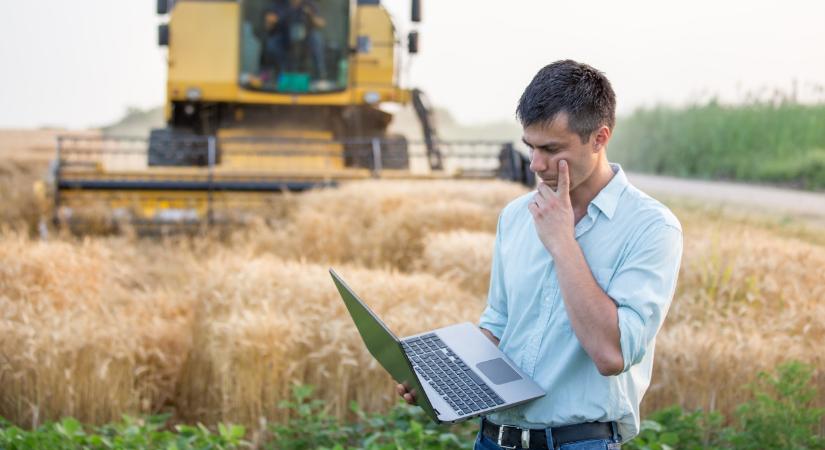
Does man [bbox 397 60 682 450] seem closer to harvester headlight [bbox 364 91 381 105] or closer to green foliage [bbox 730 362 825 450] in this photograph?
green foliage [bbox 730 362 825 450]

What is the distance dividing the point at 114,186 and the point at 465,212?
3.68 m

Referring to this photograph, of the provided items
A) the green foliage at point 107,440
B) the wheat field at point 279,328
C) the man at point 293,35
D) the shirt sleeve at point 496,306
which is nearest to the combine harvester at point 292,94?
the man at point 293,35

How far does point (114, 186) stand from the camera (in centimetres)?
995

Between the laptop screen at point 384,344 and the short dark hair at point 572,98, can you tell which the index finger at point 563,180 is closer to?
the short dark hair at point 572,98

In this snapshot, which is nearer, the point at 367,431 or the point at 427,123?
the point at 367,431

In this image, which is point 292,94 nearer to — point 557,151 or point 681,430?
point 681,430

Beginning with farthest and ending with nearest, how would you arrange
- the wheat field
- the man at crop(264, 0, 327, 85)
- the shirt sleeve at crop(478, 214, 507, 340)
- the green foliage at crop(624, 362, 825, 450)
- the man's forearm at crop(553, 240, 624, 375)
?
the man at crop(264, 0, 327, 85) < the wheat field < the green foliage at crop(624, 362, 825, 450) < the shirt sleeve at crop(478, 214, 507, 340) < the man's forearm at crop(553, 240, 624, 375)

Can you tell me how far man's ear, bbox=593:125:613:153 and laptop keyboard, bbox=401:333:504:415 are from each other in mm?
563

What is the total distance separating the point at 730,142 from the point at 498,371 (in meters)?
16.3

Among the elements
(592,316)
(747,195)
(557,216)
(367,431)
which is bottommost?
(747,195)

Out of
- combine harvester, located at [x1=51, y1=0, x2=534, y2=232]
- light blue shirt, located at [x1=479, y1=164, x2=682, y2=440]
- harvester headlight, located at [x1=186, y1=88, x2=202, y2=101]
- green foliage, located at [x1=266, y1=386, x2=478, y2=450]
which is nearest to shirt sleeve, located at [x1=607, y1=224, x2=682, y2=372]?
light blue shirt, located at [x1=479, y1=164, x2=682, y2=440]

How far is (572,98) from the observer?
6.73 ft

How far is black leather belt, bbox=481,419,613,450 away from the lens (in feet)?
7.02

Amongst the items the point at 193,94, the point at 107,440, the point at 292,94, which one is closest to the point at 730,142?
the point at 292,94
